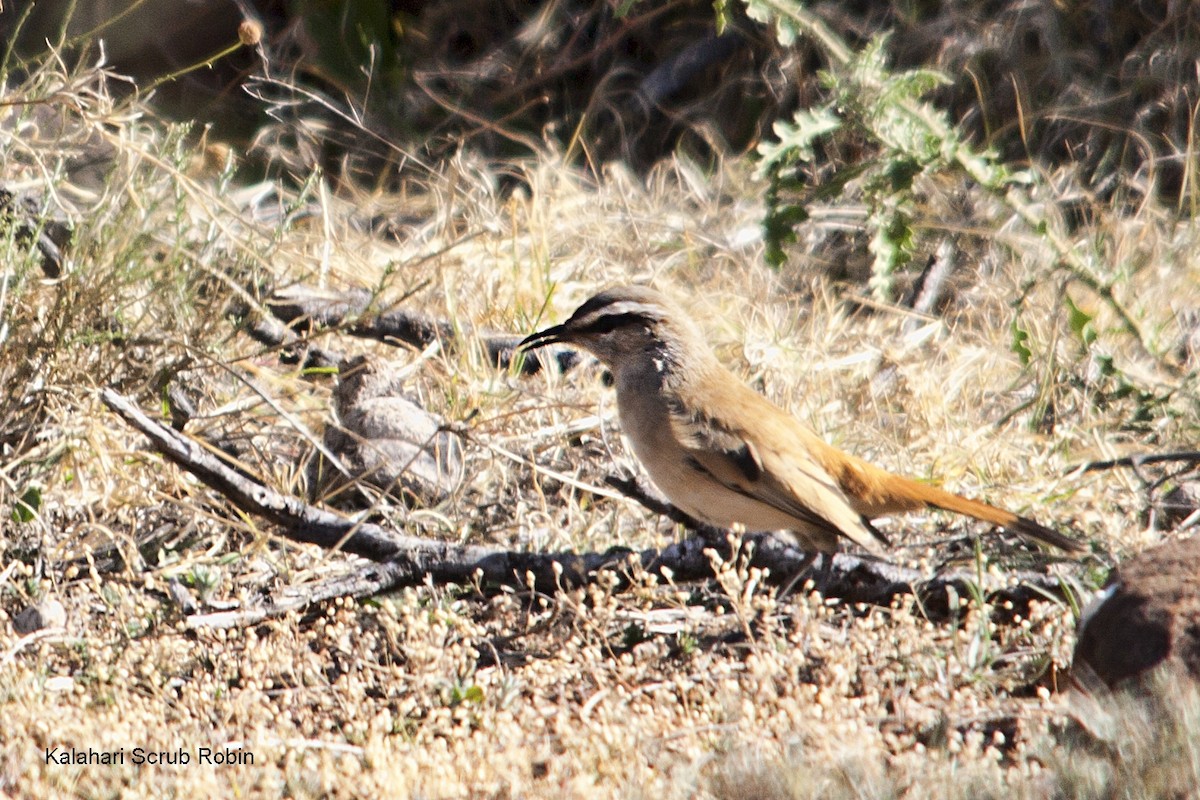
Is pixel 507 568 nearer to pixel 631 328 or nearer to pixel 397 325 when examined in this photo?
pixel 631 328

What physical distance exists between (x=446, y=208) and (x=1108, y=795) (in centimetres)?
483

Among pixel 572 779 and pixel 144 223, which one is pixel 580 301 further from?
pixel 572 779

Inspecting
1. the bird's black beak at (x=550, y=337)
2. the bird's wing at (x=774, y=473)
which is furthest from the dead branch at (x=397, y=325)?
the bird's wing at (x=774, y=473)

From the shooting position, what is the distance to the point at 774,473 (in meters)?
4.41

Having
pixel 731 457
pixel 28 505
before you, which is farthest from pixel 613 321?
pixel 28 505

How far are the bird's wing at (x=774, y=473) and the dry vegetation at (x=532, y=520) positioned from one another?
267 mm

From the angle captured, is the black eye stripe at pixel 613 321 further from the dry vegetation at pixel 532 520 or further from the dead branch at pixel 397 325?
the dead branch at pixel 397 325

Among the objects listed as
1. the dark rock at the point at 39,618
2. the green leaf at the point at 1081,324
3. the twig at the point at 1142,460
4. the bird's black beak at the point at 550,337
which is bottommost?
the dark rock at the point at 39,618

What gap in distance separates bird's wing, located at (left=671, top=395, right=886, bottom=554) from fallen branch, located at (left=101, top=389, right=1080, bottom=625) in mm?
142

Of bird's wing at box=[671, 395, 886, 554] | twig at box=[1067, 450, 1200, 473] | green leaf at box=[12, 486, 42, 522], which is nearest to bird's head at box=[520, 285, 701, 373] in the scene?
bird's wing at box=[671, 395, 886, 554]

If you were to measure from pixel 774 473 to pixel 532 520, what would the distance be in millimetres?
968

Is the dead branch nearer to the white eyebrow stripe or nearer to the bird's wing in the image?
the white eyebrow stripe

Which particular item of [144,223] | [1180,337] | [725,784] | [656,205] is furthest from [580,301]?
[725,784]

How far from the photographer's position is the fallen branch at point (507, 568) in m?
4.11
